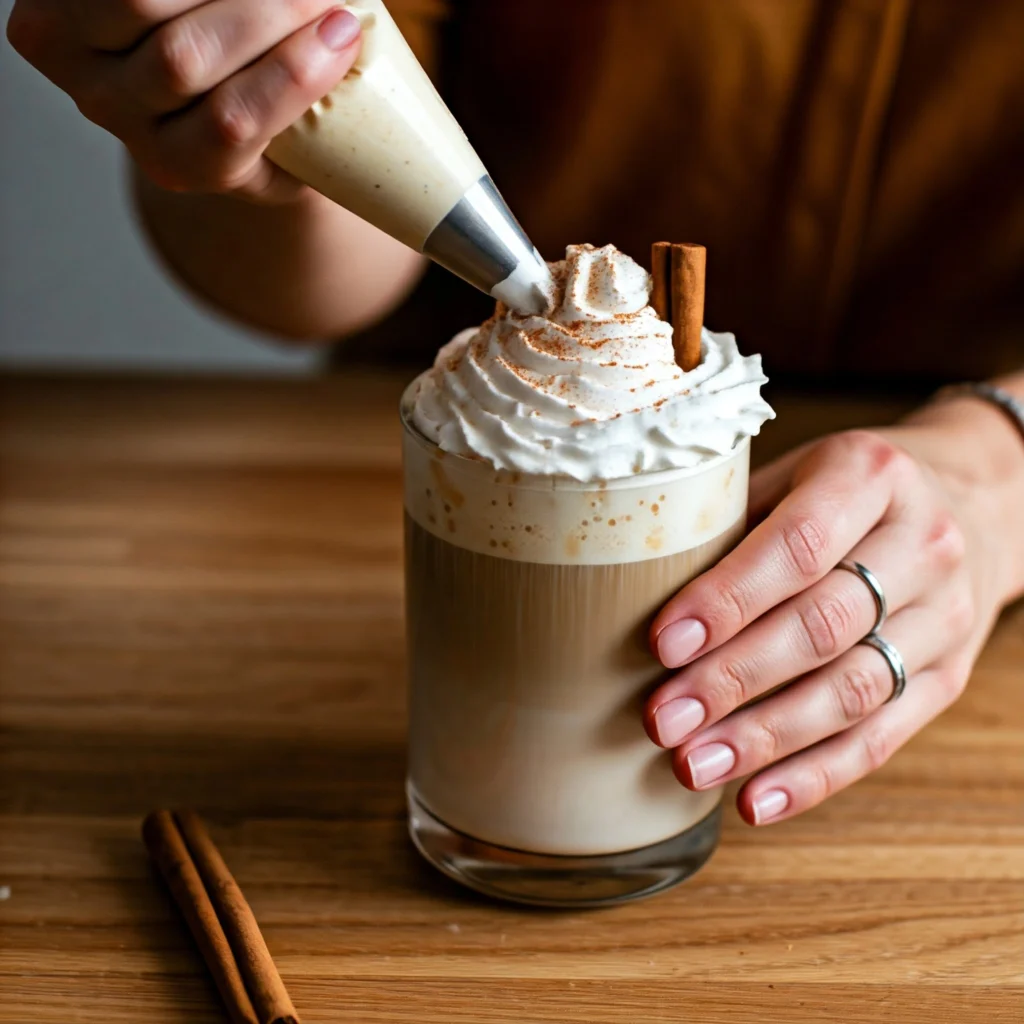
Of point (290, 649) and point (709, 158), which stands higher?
point (709, 158)

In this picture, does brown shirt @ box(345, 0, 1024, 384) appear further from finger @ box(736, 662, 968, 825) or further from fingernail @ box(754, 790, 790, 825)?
fingernail @ box(754, 790, 790, 825)

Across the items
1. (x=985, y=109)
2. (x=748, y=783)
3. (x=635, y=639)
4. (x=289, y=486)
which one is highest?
(x=985, y=109)

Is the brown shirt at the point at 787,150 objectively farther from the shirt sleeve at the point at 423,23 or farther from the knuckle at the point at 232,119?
the knuckle at the point at 232,119

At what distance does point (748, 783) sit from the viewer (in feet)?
2.88

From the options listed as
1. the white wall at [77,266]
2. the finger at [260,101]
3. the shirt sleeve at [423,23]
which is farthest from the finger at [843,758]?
the white wall at [77,266]

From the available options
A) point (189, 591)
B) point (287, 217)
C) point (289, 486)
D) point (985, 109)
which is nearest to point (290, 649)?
point (189, 591)

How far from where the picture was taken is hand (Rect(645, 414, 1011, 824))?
793 mm

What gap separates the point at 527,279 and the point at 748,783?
39 cm

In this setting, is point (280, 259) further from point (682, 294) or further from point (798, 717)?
point (798, 717)

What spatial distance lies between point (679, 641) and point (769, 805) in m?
0.19

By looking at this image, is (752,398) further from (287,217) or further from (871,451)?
(287,217)

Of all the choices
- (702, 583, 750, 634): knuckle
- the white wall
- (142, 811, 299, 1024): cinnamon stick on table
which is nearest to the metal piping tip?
(702, 583, 750, 634): knuckle

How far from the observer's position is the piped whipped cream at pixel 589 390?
0.72m

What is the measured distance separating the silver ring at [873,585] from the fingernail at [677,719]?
17 cm
